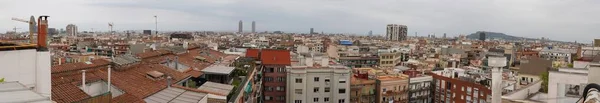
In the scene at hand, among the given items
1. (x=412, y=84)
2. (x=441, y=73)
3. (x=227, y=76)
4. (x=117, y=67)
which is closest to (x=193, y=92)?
(x=117, y=67)

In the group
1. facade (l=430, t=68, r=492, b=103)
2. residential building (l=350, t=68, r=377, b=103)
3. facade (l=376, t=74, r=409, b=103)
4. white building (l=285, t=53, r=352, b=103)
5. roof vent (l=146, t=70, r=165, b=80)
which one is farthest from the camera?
facade (l=430, t=68, r=492, b=103)

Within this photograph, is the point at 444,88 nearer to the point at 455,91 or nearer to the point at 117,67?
the point at 455,91

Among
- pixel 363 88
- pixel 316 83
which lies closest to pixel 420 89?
pixel 363 88

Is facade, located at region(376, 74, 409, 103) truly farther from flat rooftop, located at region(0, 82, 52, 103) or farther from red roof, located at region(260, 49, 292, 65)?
flat rooftop, located at region(0, 82, 52, 103)

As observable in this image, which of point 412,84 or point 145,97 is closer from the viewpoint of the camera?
point 145,97

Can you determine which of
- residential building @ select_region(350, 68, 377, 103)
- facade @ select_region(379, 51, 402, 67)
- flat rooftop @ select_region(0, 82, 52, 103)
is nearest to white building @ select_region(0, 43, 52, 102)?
flat rooftop @ select_region(0, 82, 52, 103)

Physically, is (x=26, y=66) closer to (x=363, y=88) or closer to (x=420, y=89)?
(x=363, y=88)

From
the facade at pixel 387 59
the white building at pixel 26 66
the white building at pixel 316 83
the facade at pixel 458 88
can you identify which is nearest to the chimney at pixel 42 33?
the white building at pixel 26 66
